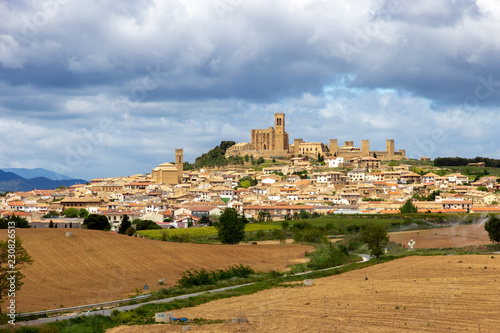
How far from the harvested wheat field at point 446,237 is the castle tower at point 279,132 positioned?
7695 cm

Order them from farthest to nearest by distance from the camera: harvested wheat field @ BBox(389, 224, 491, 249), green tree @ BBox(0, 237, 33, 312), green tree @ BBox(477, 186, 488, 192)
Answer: green tree @ BBox(477, 186, 488, 192) → harvested wheat field @ BBox(389, 224, 491, 249) → green tree @ BBox(0, 237, 33, 312)

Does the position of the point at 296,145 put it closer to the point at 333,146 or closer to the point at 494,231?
the point at 333,146

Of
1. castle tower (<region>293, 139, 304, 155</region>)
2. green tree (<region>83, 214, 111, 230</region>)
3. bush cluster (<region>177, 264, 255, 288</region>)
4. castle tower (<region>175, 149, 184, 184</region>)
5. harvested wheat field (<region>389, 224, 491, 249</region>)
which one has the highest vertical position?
castle tower (<region>293, 139, 304, 155</region>)

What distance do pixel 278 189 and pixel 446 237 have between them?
140 ft

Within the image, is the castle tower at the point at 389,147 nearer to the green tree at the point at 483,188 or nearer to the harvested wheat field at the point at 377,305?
the green tree at the point at 483,188

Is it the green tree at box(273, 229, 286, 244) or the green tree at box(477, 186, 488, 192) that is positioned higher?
the green tree at box(477, 186, 488, 192)

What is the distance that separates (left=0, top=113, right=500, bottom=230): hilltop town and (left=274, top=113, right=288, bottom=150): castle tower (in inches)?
7.8

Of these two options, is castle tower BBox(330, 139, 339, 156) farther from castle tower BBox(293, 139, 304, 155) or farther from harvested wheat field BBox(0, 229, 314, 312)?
harvested wheat field BBox(0, 229, 314, 312)

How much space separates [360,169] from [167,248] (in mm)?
70060

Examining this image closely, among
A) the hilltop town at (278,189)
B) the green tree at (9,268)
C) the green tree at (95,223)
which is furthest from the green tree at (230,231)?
the green tree at (9,268)

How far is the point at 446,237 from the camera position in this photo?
46.0 meters

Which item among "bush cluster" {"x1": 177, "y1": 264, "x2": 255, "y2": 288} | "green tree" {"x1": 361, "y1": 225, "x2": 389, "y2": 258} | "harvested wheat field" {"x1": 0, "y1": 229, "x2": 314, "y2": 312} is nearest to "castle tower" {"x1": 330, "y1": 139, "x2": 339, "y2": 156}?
"harvested wheat field" {"x1": 0, "y1": 229, "x2": 314, "y2": 312}

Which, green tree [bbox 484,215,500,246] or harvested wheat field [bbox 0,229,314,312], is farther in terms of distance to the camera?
green tree [bbox 484,215,500,246]

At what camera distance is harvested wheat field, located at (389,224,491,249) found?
42.2m
